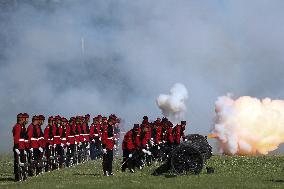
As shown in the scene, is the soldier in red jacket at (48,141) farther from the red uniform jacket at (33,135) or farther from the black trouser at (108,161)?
the black trouser at (108,161)

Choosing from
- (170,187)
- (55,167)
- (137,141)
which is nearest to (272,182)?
(170,187)

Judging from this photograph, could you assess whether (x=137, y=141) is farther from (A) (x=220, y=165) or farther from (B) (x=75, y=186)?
(B) (x=75, y=186)

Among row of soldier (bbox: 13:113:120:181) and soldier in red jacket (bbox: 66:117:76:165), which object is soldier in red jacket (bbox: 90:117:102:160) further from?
soldier in red jacket (bbox: 66:117:76:165)

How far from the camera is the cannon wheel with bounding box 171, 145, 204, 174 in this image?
80.8 ft

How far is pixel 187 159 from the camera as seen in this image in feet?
80.8

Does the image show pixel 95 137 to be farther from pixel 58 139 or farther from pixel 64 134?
pixel 58 139

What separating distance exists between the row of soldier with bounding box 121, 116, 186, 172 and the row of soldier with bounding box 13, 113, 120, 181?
1029mm

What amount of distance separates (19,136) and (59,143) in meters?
7.43

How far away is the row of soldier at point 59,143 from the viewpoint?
24.9m

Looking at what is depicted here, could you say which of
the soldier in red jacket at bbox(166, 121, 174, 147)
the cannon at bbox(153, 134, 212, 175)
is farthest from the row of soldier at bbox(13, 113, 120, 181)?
the soldier in red jacket at bbox(166, 121, 174, 147)

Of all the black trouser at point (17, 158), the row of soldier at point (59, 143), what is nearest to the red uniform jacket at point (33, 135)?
the row of soldier at point (59, 143)

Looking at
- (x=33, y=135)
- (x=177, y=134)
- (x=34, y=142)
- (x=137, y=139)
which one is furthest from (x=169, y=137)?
(x=33, y=135)

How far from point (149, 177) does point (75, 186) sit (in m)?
4.44

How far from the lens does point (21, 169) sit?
24938 mm
